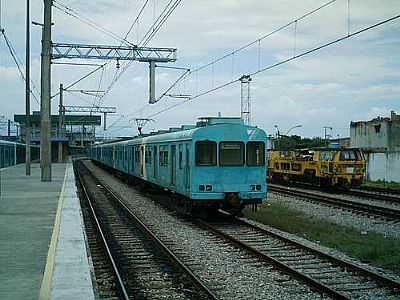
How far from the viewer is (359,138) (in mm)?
55781

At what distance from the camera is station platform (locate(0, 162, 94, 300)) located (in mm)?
7707

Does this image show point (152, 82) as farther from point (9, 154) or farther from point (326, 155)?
point (9, 154)

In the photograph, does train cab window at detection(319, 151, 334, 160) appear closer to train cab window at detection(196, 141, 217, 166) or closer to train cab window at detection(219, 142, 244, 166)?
train cab window at detection(219, 142, 244, 166)

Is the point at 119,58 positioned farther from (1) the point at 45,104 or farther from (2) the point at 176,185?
(2) the point at 176,185

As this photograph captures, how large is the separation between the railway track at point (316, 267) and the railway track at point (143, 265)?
5.17 feet

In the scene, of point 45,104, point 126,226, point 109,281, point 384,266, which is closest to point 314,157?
point 45,104

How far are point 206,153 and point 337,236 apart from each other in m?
4.22

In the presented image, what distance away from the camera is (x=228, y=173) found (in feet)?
55.2

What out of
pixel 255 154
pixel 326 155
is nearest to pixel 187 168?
pixel 255 154

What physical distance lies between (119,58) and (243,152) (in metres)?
14.3

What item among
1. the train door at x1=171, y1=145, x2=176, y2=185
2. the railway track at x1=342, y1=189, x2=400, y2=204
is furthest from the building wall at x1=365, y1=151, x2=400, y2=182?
the train door at x1=171, y1=145, x2=176, y2=185

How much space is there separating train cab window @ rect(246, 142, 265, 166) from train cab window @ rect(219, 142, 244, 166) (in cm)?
20

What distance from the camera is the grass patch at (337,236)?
11.6 meters

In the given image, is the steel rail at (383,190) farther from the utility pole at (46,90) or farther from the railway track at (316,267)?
the utility pole at (46,90)
